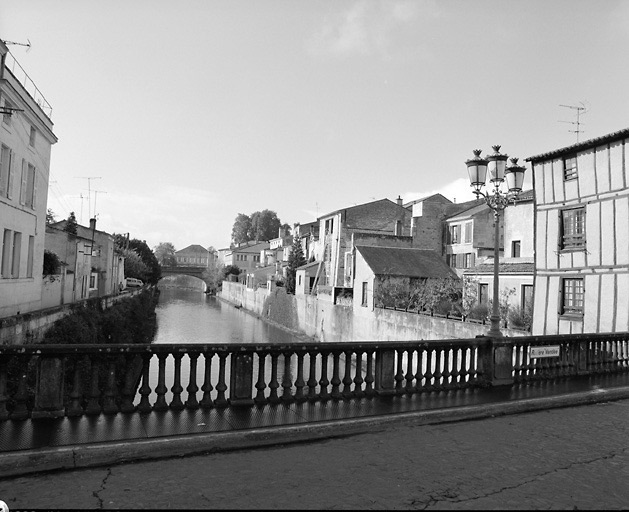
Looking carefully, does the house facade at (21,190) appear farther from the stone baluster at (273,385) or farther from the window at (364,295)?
the window at (364,295)

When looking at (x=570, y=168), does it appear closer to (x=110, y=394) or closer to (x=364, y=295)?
(x=364, y=295)

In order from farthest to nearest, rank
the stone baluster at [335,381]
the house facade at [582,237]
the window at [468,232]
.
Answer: the window at [468,232] → the house facade at [582,237] → the stone baluster at [335,381]

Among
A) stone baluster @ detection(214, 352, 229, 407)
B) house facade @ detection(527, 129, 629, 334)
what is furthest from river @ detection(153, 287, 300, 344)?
stone baluster @ detection(214, 352, 229, 407)

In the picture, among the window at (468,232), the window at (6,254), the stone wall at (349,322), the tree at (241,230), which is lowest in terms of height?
the stone wall at (349,322)

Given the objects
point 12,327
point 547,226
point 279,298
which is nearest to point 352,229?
point 279,298

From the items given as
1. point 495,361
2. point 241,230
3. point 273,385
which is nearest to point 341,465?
point 273,385

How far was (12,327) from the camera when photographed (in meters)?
15.0

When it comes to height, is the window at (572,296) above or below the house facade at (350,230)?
below

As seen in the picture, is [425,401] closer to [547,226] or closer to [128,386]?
[128,386]

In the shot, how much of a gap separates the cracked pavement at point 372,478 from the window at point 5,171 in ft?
50.3

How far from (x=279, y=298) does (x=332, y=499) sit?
5133cm

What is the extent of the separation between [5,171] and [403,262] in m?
25.4

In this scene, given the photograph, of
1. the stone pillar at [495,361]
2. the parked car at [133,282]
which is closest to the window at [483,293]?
the stone pillar at [495,361]

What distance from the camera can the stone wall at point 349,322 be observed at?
80.8ft
